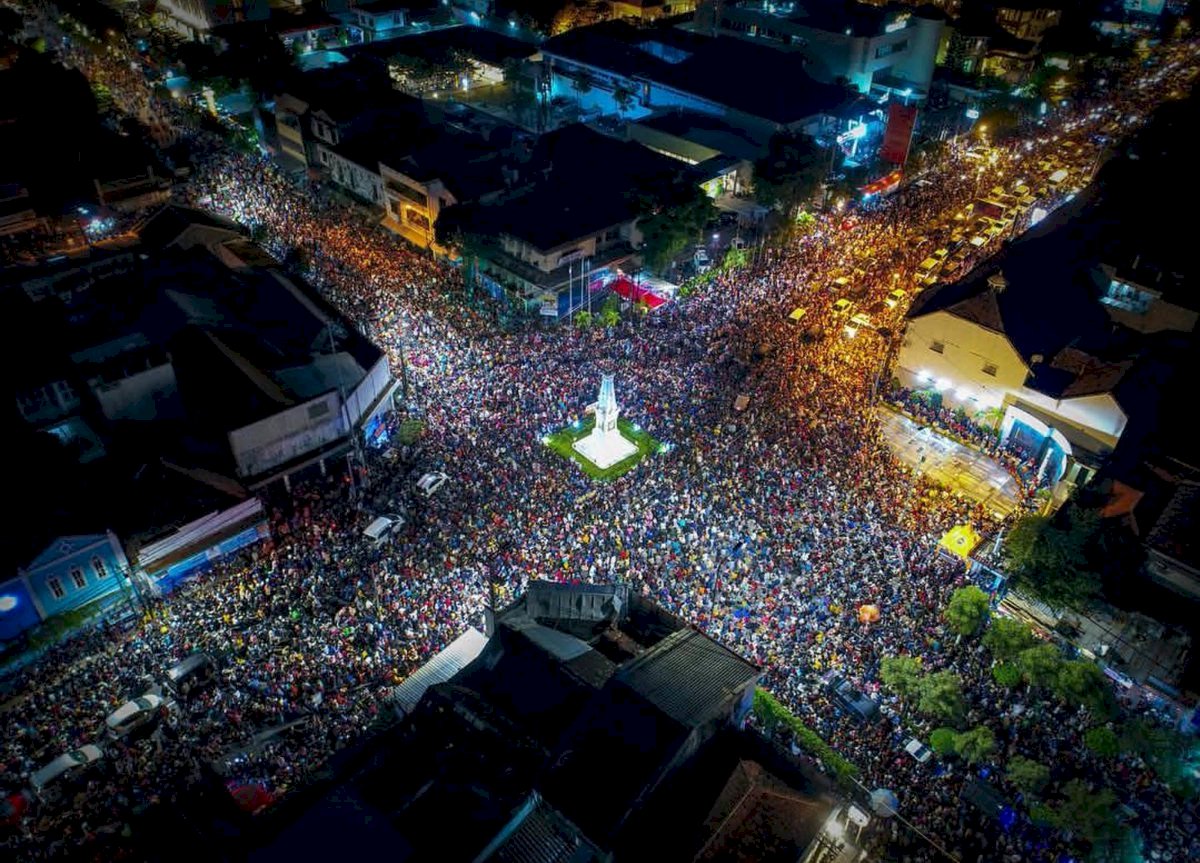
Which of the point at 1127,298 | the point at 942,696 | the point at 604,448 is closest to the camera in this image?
Answer: the point at 942,696

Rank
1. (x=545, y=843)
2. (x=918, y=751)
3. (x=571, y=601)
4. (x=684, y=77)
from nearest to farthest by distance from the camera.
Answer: (x=545, y=843), (x=571, y=601), (x=918, y=751), (x=684, y=77)

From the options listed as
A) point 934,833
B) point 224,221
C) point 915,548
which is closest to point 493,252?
point 224,221

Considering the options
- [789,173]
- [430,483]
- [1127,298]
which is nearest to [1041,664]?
[430,483]

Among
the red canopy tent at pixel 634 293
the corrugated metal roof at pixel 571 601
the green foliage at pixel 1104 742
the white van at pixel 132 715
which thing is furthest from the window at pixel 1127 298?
the white van at pixel 132 715

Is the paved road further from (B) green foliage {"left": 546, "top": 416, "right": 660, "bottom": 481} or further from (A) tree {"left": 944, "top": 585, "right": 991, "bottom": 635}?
(B) green foliage {"left": 546, "top": 416, "right": 660, "bottom": 481}

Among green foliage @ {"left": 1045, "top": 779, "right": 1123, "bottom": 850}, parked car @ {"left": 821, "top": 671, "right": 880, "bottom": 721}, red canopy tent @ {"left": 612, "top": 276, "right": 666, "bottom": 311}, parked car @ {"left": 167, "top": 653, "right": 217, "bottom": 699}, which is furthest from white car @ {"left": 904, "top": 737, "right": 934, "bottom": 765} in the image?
red canopy tent @ {"left": 612, "top": 276, "right": 666, "bottom": 311}

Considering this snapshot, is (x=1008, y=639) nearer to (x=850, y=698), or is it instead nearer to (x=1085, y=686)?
(x=1085, y=686)

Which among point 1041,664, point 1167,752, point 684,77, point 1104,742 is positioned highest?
point 684,77
